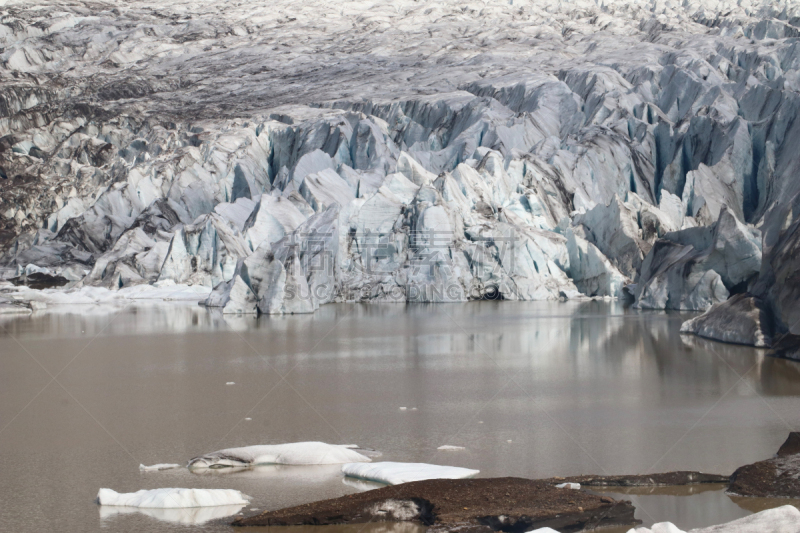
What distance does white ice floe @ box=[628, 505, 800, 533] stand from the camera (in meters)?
4.04

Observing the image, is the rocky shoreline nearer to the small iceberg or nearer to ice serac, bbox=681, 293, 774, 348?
the small iceberg

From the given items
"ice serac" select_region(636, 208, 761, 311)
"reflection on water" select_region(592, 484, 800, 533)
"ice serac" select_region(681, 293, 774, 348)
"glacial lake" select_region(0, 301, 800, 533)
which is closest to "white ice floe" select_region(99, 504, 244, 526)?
"glacial lake" select_region(0, 301, 800, 533)

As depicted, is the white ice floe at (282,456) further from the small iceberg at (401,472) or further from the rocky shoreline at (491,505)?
the rocky shoreline at (491,505)

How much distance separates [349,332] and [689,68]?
97.2 ft

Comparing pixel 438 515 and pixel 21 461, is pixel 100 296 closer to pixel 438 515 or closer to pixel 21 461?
pixel 21 461

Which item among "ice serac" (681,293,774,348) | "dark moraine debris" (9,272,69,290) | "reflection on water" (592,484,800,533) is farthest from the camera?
"dark moraine debris" (9,272,69,290)

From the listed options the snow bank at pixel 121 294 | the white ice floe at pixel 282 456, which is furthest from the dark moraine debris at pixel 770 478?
the snow bank at pixel 121 294

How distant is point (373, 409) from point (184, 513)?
11.6ft

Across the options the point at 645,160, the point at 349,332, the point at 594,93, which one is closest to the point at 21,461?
the point at 349,332

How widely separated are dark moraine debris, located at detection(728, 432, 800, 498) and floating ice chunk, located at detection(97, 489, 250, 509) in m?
3.31

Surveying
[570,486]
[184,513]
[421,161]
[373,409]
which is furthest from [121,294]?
[570,486]

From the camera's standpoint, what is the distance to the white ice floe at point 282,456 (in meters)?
6.09

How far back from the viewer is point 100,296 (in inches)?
1096

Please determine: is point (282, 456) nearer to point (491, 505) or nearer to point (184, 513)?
point (184, 513)
